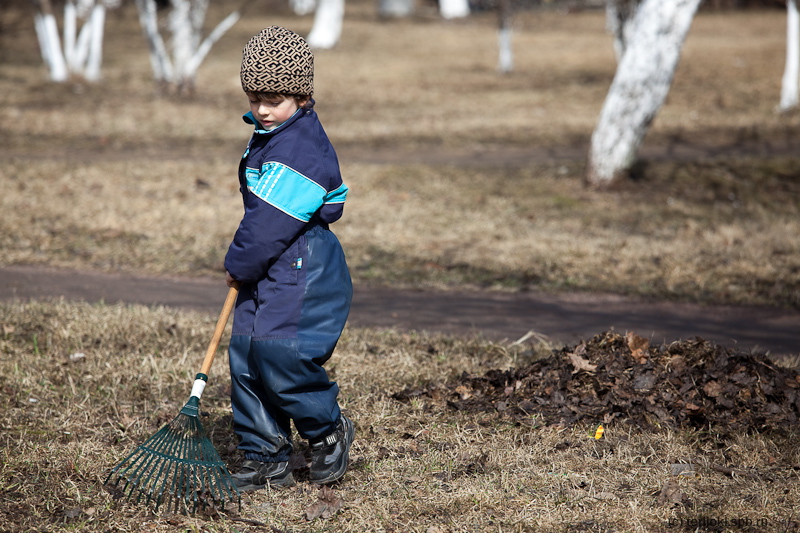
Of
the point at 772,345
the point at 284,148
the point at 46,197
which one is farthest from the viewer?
the point at 46,197

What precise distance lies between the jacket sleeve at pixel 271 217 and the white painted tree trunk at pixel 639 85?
7585 millimetres

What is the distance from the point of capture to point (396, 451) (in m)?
3.91

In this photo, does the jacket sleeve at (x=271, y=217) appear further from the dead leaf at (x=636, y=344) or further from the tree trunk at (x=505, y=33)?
the tree trunk at (x=505, y=33)

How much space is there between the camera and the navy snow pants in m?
3.11

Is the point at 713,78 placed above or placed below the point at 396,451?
below

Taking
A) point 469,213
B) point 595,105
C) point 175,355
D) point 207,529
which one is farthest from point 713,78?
point 207,529

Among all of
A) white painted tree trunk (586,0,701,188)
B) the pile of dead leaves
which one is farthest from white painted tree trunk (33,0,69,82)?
the pile of dead leaves

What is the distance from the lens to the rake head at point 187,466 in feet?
10.4

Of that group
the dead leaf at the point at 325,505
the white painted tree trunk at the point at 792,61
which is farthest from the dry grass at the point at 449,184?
the dead leaf at the point at 325,505

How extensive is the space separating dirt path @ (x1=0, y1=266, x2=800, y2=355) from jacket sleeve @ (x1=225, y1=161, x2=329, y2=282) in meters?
2.78

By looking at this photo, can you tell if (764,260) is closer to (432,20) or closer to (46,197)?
(46,197)

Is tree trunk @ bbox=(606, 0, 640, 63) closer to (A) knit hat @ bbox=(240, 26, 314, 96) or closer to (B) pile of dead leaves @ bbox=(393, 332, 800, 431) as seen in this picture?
(B) pile of dead leaves @ bbox=(393, 332, 800, 431)

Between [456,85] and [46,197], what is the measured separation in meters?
12.9

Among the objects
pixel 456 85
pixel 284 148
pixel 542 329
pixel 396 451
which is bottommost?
pixel 456 85
